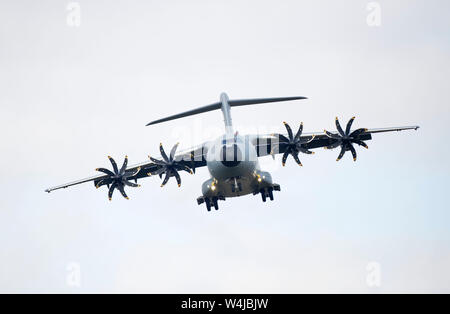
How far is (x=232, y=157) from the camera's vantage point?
3806 cm

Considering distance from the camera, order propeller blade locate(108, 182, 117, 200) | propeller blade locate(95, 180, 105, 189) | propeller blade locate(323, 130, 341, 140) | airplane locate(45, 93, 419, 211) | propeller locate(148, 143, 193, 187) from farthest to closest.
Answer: propeller blade locate(95, 180, 105, 189) → propeller blade locate(108, 182, 117, 200) → propeller blade locate(323, 130, 341, 140) → propeller locate(148, 143, 193, 187) → airplane locate(45, 93, 419, 211)

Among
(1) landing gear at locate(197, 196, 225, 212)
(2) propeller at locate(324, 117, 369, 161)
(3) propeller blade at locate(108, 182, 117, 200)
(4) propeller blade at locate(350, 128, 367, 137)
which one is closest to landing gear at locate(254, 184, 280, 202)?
(1) landing gear at locate(197, 196, 225, 212)

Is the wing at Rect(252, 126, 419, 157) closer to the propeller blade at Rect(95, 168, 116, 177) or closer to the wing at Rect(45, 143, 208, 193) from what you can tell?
the wing at Rect(45, 143, 208, 193)

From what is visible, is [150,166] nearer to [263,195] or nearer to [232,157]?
[263,195]

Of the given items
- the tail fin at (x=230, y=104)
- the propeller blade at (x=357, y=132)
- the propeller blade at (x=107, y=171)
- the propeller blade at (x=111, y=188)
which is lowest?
the propeller blade at (x=111, y=188)

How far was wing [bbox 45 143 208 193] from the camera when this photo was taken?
142ft

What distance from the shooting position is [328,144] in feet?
152

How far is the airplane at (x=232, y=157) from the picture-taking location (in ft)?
128

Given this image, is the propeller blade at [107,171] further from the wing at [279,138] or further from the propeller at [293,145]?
the propeller at [293,145]

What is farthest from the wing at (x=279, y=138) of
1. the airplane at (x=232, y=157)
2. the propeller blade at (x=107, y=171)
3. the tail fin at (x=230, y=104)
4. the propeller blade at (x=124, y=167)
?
the propeller blade at (x=107, y=171)

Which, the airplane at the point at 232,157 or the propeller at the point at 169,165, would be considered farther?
the propeller at the point at 169,165
